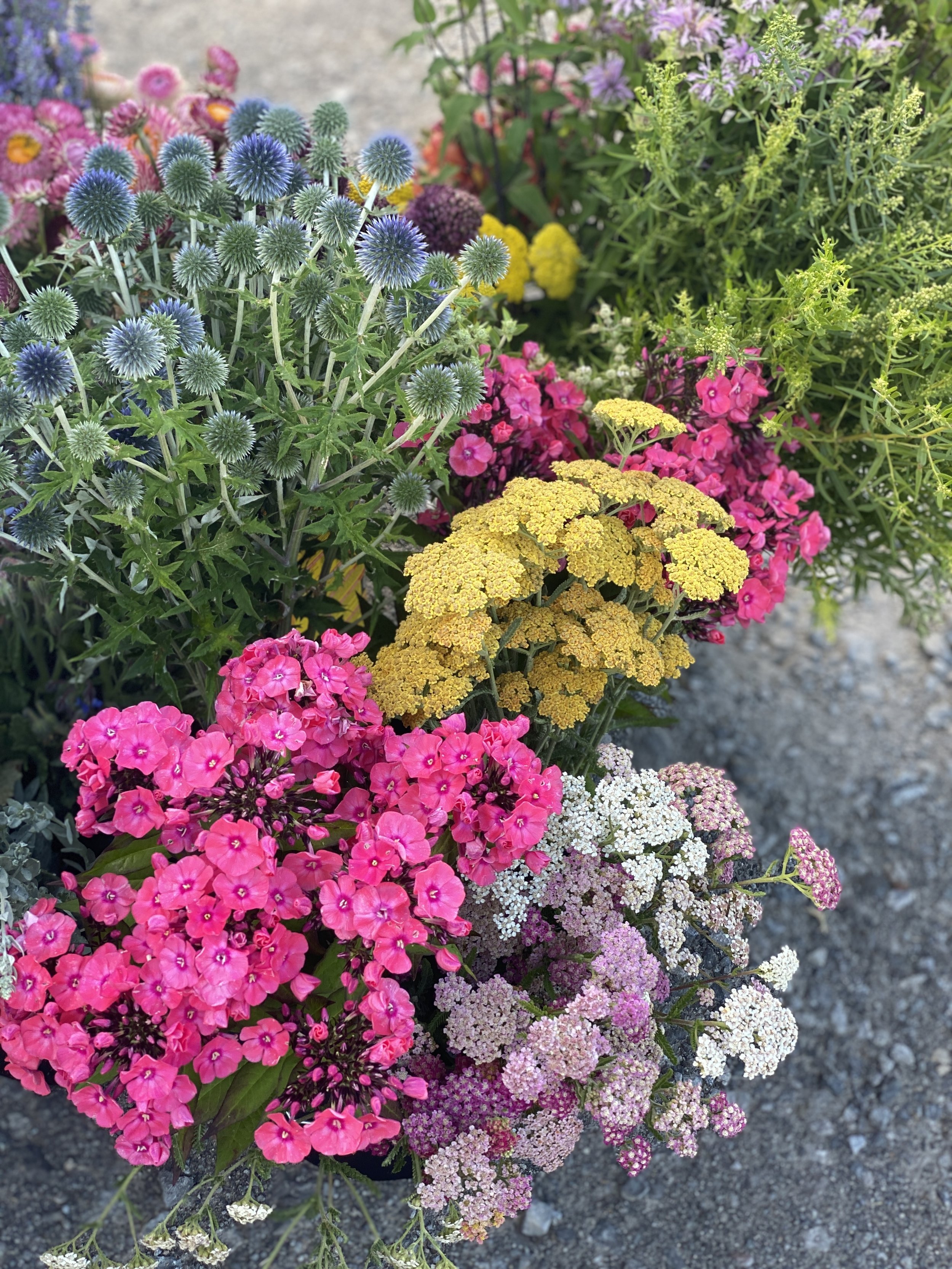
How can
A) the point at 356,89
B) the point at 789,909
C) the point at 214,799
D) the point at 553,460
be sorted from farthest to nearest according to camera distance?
the point at 356,89
the point at 789,909
the point at 553,460
the point at 214,799

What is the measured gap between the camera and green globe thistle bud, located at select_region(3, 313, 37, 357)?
1.57m

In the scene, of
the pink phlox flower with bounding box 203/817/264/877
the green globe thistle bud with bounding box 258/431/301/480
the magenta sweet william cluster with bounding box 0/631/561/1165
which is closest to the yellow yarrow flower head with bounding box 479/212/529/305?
the green globe thistle bud with bounding box 258/431/301/480

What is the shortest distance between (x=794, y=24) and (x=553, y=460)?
843 mm

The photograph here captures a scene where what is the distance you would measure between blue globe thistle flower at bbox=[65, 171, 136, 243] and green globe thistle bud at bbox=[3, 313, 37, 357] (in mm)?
190

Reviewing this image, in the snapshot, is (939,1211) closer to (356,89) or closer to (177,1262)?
(177,1262)

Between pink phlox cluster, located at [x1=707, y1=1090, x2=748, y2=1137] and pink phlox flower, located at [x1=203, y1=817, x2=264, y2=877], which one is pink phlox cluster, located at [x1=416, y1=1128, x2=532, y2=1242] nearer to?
pink phlox cluster, located at [x1=707, y1=1090, x2=748, y2=1137]

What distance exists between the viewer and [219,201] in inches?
72.9

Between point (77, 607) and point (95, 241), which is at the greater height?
point (95, 241)

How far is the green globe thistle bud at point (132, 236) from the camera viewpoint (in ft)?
5.63

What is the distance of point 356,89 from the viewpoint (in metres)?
5.71

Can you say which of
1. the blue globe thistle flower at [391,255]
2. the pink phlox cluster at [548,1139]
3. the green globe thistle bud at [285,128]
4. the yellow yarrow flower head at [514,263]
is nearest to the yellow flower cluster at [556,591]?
the blue globe thistle flower at [391,255]

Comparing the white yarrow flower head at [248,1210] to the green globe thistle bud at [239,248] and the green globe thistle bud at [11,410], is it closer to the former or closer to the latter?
the green globe thistle bud at [11,410]

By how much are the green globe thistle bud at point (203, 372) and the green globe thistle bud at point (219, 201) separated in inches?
14.4

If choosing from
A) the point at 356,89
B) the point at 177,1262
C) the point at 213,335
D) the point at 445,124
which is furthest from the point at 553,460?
the point at 356,89
